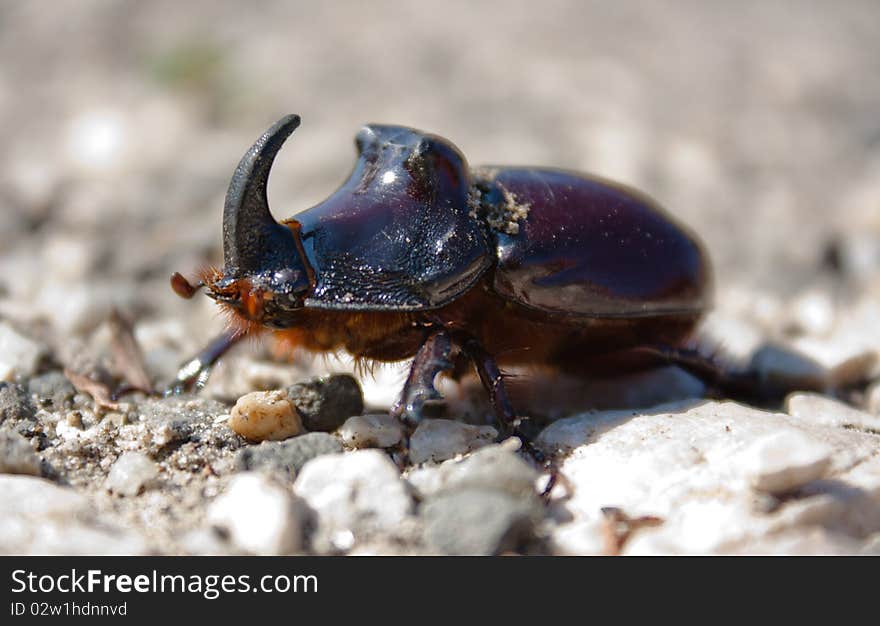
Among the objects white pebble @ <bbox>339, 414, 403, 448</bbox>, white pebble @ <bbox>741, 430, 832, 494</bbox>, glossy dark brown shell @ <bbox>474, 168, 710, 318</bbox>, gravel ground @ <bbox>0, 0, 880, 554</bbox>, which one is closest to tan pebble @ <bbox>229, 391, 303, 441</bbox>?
gravel ground @ <bbox>0, 0, 880, 554</bbox>

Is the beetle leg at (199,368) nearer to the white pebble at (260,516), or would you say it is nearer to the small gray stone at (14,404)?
the small gray stone at (14,404)

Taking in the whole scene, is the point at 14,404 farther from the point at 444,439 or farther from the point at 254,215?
the point at 444,439

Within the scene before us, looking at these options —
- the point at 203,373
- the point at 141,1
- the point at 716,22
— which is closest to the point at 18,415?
the point at 203,373

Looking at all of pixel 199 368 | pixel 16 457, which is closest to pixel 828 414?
pixel 199 368

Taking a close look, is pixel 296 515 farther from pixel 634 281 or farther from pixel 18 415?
pixel 634 281

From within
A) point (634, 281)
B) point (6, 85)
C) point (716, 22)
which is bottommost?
point (6, 85)

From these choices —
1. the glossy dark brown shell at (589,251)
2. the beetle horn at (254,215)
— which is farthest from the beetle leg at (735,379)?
the beetle horn at (254,215)
